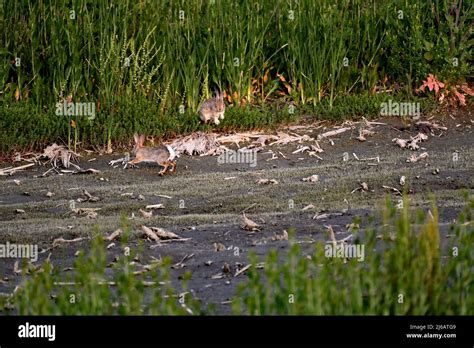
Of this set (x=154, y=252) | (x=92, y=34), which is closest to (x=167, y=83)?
(x=92, y=34)

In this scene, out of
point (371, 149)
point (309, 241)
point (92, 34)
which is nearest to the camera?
point (309, 241)

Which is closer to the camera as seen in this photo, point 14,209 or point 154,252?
point 154,252

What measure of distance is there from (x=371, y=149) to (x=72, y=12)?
12.7ft

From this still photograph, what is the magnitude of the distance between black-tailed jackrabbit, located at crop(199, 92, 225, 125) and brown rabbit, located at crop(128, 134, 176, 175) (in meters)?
1.03

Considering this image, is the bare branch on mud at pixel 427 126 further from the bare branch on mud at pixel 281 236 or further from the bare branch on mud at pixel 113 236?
the bare branch on mud at pixel 113 236

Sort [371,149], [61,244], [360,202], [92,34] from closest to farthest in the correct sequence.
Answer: [61,244]
[360,202]
[371,149]
[92,34]

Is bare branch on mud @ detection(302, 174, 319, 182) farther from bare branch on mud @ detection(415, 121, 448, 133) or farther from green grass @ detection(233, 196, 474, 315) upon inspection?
green grass @ detection(233, 196, 474, 315)

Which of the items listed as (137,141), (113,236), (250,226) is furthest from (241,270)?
(137,141)

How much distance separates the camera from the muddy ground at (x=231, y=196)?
802cm

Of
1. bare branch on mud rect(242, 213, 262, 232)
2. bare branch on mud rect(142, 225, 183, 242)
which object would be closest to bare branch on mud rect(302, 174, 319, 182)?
bare branch on mud rect(242, 213, 262, 232)

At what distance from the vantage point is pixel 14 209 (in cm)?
981

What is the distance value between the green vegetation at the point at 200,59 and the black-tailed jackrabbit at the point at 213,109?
270 mm

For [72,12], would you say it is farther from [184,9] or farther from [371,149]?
[371,149]

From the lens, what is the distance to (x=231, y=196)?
988cm
